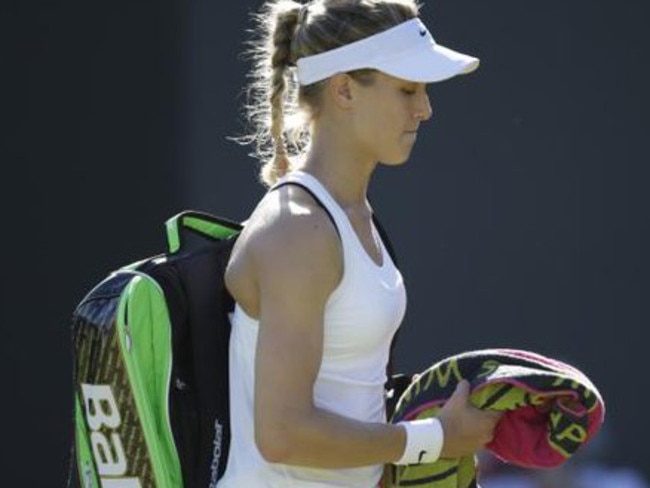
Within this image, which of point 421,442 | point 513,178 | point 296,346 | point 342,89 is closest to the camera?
point 296,346

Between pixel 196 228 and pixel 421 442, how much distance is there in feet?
1.87

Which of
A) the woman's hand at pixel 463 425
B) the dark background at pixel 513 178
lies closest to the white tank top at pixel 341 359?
the woman's hand at pixel 463 425

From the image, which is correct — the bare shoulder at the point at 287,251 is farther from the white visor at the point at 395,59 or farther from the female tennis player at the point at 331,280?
the white visor at the point at 395,59

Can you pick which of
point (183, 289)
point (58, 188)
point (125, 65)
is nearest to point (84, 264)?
point (58, 188)

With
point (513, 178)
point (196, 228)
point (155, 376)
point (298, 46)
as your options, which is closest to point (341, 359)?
point (155, 376)

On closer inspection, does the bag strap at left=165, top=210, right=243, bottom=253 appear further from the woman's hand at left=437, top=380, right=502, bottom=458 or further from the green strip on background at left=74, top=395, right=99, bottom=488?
the woman's hand at left=437, top=380, right=502, bottom=458

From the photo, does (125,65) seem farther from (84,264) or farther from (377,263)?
(377,263)

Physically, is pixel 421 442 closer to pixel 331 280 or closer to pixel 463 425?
pixel 463 425

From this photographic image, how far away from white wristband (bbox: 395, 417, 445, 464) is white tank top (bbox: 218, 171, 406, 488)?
95 mm

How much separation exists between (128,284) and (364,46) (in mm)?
545

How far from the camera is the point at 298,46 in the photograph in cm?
268

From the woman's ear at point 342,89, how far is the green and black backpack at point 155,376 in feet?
0.57

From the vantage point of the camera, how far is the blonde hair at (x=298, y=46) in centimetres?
263

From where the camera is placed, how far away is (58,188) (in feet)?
15.6
